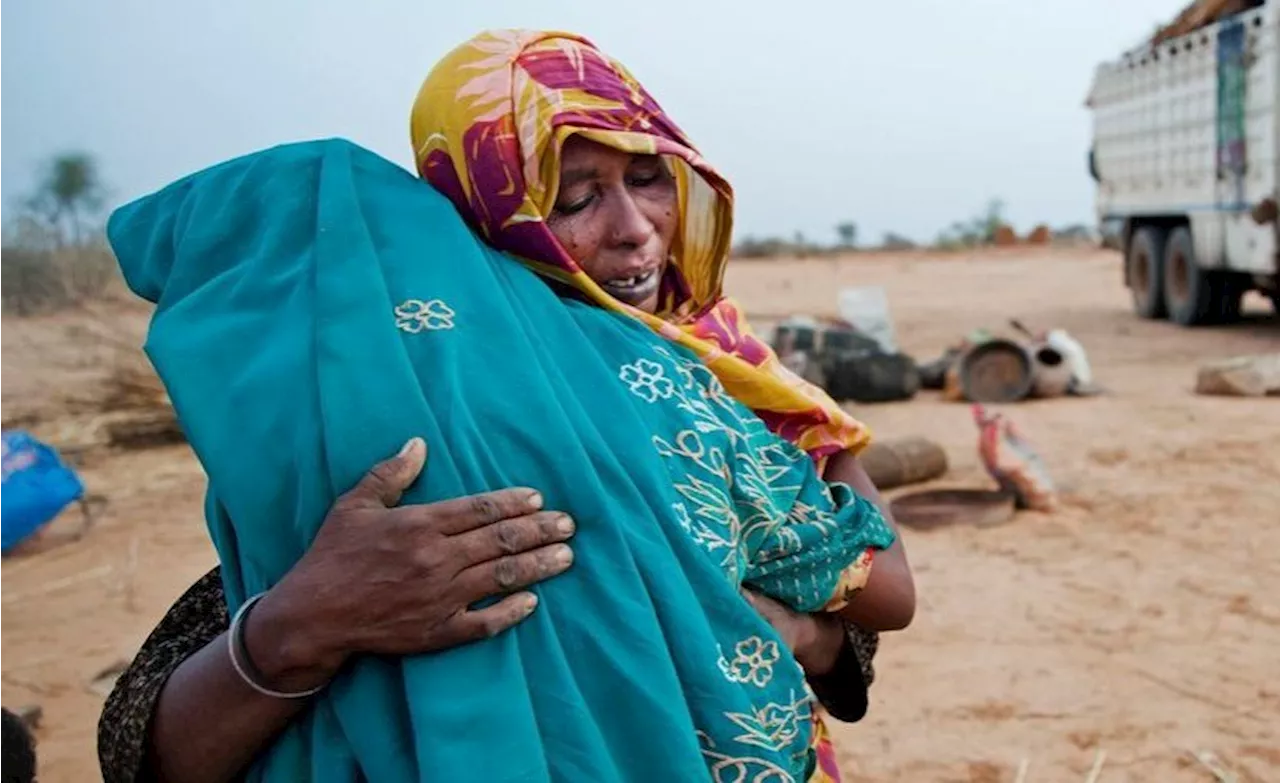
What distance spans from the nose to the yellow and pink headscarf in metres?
0.06

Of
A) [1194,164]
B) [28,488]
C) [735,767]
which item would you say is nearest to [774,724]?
[735,767]

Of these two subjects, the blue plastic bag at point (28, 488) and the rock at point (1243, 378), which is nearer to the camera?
the blue plastic bag at point (28, 488)

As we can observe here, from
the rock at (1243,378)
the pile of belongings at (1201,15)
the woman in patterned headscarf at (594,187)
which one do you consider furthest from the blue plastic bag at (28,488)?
the pile of belongings at (1201,15)

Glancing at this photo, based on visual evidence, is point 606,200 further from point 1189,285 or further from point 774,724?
point 1189,285

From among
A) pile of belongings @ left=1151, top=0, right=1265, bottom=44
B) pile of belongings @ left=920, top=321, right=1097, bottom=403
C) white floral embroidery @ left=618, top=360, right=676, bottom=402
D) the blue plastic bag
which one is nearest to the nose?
white floral embroidery @ left=618, top=360, right=676, bottom=402

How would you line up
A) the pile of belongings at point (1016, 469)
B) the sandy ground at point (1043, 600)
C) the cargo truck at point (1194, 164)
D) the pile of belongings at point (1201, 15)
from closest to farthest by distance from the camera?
the sandy ground at point (1043, 600), the pile of belongings at point (1016, 469), the cargo truck at point (1194, 164), the pile of belongings at point (1201, 15)

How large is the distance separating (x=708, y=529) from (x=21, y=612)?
4.31 meters

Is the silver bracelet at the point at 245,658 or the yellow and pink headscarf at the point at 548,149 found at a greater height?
the yellow and pink headscarf at the point at 548,149

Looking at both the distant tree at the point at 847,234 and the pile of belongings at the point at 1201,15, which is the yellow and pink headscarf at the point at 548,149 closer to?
the pile of belongings at the point at 1201,15

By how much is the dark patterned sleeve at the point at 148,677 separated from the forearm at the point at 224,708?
0.05 ft

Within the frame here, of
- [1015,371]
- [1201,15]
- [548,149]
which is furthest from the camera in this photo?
[1201,15]

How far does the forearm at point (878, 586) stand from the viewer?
1458mm

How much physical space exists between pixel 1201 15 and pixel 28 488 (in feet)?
36.0

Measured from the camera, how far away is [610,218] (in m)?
1.40
